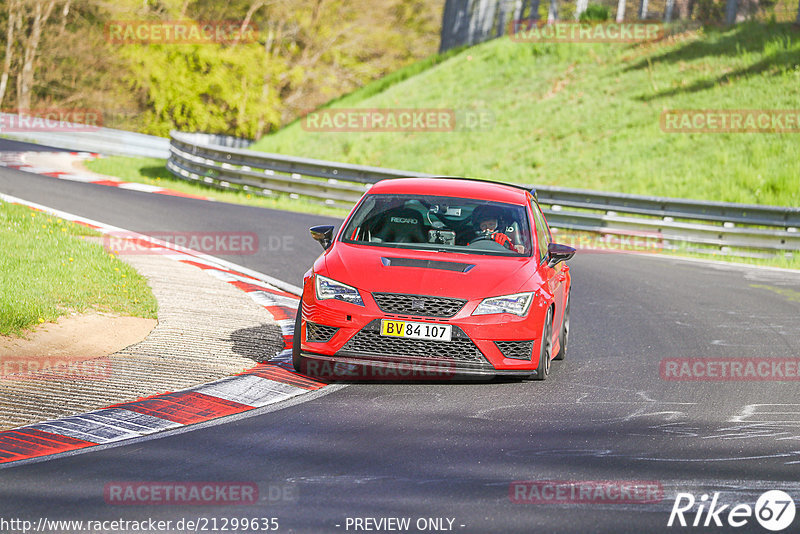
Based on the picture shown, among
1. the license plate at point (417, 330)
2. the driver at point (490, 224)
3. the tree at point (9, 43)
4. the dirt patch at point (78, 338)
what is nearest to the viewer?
the license plate at point (417, 330)

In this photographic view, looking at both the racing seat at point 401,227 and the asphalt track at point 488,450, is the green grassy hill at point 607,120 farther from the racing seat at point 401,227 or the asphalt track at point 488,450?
the racing seat at point 401,227

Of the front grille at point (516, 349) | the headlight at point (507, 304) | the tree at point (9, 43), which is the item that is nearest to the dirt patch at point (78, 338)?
the headlight at point (507, 304)

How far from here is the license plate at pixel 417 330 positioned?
26.1 ft

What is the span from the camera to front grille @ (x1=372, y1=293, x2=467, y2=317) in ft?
26.2

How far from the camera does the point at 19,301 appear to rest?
31.3 feet

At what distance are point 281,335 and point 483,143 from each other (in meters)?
21.9

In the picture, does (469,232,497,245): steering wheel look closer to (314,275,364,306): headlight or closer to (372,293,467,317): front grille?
(372,293,467,317): front grille

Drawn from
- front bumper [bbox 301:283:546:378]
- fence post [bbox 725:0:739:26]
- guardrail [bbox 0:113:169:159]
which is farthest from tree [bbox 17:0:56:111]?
front bumper [bbox 301:283:546:378]

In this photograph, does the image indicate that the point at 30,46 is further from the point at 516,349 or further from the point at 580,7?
the point at 516,349

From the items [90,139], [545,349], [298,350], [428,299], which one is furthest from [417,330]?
[90,139]

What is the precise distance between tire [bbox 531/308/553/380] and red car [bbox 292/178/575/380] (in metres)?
0.01

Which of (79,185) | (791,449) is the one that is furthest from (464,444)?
(79,185)

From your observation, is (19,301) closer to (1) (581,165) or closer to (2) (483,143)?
(1) (581,165)

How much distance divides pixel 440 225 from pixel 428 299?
1.48 meters
